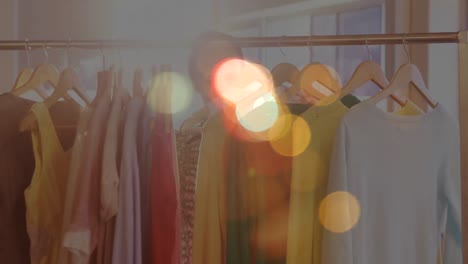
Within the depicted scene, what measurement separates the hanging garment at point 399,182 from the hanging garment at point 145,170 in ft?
1.09

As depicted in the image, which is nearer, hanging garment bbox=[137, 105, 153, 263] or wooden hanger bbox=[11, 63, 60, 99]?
hanging garment bbox=[137, 105, 153, 263]

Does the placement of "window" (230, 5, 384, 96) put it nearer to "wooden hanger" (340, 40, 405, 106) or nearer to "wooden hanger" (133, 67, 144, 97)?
"wooden hanger" (340, 40, 405, 106)

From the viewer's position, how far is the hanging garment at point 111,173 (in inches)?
35.9

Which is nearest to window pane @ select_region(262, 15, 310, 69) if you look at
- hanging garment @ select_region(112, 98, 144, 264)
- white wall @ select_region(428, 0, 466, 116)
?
white wall @ select_region(428, 0, 466, 116)

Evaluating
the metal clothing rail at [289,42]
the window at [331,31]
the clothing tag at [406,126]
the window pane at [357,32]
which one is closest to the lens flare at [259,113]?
the metal clothing rail at [289,42]

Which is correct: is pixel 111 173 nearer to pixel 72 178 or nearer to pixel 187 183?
pixel 72 178

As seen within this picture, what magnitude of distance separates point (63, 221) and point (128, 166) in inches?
6.7

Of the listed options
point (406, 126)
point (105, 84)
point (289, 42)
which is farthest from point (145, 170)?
point (406, 126)

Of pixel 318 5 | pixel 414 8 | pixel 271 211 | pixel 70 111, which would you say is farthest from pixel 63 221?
pixel 318 5

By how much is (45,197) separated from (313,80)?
0.60 m

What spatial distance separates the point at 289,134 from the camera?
3.26 feet

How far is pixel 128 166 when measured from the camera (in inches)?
36.7

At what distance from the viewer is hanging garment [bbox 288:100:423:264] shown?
94 centimetres

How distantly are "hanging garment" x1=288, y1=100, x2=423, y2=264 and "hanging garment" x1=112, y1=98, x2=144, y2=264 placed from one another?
0.28 metres
